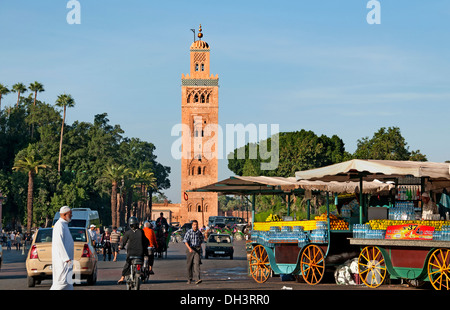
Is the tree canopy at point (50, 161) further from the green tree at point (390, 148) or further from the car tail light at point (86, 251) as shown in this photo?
the car tail light at point (86, 251)

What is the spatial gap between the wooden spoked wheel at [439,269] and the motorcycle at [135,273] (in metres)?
5.91

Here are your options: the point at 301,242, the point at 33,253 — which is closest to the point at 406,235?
the point at 301,242

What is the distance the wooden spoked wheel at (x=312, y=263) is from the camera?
1848 centimetres

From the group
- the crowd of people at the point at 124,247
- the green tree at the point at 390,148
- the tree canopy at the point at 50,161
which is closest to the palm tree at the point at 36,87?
the tree canopy at the point at 50,161

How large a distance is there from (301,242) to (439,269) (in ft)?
13.5

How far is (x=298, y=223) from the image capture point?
64.5ft

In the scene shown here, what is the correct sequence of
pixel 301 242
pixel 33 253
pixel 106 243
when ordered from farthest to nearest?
pixel 106 243 < pixel 33 253 < pixel 301 242

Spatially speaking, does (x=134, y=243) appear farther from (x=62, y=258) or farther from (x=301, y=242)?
(x=62, y=258)

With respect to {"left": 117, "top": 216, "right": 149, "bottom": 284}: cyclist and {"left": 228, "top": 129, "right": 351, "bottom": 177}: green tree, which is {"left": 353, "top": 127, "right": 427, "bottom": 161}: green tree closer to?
{"left": 228, "top": 129, "right": 351, "bottom": 177}: green tree

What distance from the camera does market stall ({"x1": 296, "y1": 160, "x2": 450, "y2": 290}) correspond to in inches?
622

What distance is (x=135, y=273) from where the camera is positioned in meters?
16.3

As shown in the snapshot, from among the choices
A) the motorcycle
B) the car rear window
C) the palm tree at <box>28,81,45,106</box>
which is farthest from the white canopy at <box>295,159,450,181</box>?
the palm tree at <box>28,81,45,106</box>

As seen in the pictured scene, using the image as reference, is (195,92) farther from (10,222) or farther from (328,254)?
(328,254)
